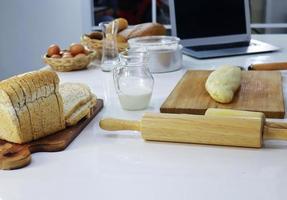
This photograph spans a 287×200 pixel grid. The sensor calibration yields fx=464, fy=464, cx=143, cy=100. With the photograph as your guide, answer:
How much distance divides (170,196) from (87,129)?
1.17 feet

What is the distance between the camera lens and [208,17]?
1.81m

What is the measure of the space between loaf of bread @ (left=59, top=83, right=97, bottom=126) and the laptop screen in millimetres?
783

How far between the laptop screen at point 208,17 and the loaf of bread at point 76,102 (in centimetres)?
78

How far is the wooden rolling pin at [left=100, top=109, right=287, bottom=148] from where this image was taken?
87 centimetres

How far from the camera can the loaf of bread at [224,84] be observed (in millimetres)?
1101

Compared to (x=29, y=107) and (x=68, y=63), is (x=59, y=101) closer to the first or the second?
(x=29, y=107)

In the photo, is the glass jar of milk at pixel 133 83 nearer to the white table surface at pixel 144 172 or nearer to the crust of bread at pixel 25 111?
the white table surface at pixel 144 172

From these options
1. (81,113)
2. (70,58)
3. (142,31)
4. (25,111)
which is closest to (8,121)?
(25,111)

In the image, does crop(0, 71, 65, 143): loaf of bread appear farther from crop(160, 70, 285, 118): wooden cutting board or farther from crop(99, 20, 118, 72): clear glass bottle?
crop(99, 20, 118, 72): clear glass bottle

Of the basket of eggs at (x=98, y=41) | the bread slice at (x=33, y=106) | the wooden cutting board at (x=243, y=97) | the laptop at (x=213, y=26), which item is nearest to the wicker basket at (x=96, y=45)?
the basket of eggs at (x=98, y=41)

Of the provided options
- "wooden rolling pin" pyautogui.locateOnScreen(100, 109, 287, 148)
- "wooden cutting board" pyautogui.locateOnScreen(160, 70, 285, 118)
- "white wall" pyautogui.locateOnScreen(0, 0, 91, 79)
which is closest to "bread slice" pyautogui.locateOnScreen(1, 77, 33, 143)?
"wooden rolling pin" pyautogui.locateOnScreen(100, 109, 287, 148)

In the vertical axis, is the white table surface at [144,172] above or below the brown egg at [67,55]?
below

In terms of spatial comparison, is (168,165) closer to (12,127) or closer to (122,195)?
(122,195)

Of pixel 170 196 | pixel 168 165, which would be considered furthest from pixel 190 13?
pixel 170 196
